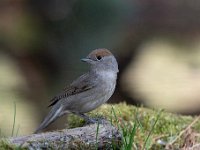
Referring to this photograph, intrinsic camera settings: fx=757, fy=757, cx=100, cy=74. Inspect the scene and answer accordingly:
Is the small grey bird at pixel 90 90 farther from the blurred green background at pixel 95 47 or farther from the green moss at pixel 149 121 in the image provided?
the blurred green background at pixel 95 47

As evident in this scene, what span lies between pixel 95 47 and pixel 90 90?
423cm

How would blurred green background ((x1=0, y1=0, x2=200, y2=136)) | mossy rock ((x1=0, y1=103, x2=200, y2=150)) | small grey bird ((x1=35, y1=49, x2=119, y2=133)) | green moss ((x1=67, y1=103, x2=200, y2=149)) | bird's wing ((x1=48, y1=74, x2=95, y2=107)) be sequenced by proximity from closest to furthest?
1. mossy rock ((x1=0, y1=103, x2=200, y2=150))
2. green moss ((x1=67, y1=103, x2=200, y2=149))
3. small grey bird ((x1=35, y1=49, x2=119, y2=133))
4. bird's wing ((x1=48, y1=74, x2=95, y2=107))
5. blurred green background ((x1=0, y1=0, x2=200, y2=136))

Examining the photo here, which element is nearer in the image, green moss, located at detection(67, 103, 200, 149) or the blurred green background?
green moss, located at detection(67, 103, 200, 149)

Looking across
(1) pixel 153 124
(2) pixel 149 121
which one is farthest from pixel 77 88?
(1) pixel 153 124

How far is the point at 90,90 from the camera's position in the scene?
7.27m

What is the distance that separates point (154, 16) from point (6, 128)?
5703 millimetres

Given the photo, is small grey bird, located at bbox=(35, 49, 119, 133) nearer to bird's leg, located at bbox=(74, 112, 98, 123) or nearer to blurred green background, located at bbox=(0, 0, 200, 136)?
bird's leg, located at bbox=(74, 112, 98, 123)

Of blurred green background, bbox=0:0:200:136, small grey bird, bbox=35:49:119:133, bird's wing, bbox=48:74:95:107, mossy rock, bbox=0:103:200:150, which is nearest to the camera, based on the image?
mossy rock, bbox=0:103:200:150

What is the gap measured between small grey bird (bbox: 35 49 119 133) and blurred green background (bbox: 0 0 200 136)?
305 centimetres

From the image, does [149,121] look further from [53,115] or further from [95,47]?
[95,47]

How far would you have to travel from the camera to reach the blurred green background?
11.7 meters

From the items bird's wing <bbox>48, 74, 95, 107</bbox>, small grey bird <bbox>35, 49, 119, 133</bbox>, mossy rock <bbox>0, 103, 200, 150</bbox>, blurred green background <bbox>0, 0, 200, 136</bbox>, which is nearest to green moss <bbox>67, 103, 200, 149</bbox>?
mossy rock <bbox>0, 103, 200, 150</bbox>

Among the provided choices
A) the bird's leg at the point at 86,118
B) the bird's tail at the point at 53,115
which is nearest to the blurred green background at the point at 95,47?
the bird's tail at the point at 53,115

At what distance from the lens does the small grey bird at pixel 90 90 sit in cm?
713
